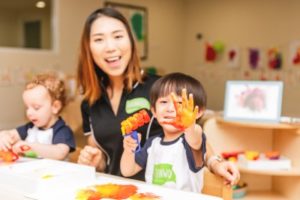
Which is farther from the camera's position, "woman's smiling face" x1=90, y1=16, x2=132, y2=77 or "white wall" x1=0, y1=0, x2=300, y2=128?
"white wall" x1=0, y1=0, x2=300, y2=128

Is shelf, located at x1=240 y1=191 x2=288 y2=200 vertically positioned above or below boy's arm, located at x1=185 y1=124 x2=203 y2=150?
below

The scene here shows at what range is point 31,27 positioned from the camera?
3.73 m

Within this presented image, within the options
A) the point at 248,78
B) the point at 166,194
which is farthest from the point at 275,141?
the point at 248,78

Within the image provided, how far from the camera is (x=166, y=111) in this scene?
1000mm

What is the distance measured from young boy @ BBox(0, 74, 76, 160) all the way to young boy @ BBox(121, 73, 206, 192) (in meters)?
0.41

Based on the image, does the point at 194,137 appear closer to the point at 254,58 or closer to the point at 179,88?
the point at 179,88

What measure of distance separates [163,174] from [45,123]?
616 mm

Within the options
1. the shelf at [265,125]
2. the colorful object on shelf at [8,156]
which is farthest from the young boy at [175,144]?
the shelf at [265,125]

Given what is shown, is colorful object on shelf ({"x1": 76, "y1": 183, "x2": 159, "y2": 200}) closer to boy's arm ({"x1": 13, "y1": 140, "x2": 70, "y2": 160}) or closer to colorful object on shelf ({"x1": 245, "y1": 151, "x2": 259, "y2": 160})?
boy's arm ({"x1": 13, "y1": 140, "x2": 70, "y2": 160})

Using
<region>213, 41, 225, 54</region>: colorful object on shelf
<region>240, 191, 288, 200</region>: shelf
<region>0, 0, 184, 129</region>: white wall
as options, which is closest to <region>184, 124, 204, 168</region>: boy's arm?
<region>240, 191, 288, 200</region>: shelf

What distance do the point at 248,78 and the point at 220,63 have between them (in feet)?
1.52

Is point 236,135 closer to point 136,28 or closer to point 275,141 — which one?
point 275,141

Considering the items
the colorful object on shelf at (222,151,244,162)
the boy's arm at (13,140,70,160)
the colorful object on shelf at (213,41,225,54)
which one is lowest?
the colorful object on shelf at (222,151,244,162)

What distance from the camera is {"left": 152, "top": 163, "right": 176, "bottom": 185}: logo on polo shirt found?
103 centimetres
